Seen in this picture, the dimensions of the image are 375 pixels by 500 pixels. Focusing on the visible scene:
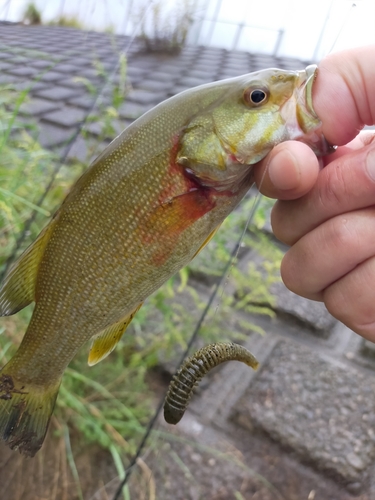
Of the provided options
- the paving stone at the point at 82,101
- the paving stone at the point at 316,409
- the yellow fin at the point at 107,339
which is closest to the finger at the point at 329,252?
the yellow fin at the point at 107,339

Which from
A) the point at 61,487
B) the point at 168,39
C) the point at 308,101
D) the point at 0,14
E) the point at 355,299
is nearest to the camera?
the point at 308,101

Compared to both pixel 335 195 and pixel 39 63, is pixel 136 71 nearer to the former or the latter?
pixel 39 63

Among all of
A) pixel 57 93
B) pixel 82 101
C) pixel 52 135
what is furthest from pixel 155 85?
pixel 52 135

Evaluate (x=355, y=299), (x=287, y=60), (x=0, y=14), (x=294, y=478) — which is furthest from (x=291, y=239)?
(x=287, y=60)

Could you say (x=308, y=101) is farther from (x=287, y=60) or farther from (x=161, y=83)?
(x=161, y=83)

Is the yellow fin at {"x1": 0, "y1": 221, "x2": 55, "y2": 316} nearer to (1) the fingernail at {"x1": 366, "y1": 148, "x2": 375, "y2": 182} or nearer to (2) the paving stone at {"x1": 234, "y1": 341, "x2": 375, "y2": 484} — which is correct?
(1) the fingernail at {"x1": 366, "y1": 148, "x2": 375, "y2": 182}

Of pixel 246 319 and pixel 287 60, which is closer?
pixel 246 319

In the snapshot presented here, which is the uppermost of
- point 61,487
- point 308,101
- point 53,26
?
point 308,101

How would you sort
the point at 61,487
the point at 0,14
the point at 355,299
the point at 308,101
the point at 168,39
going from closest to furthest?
the point at 308,101 → the point at 355,299 → the point at 61,487 → the point at 0,14 → the point at 168,39
